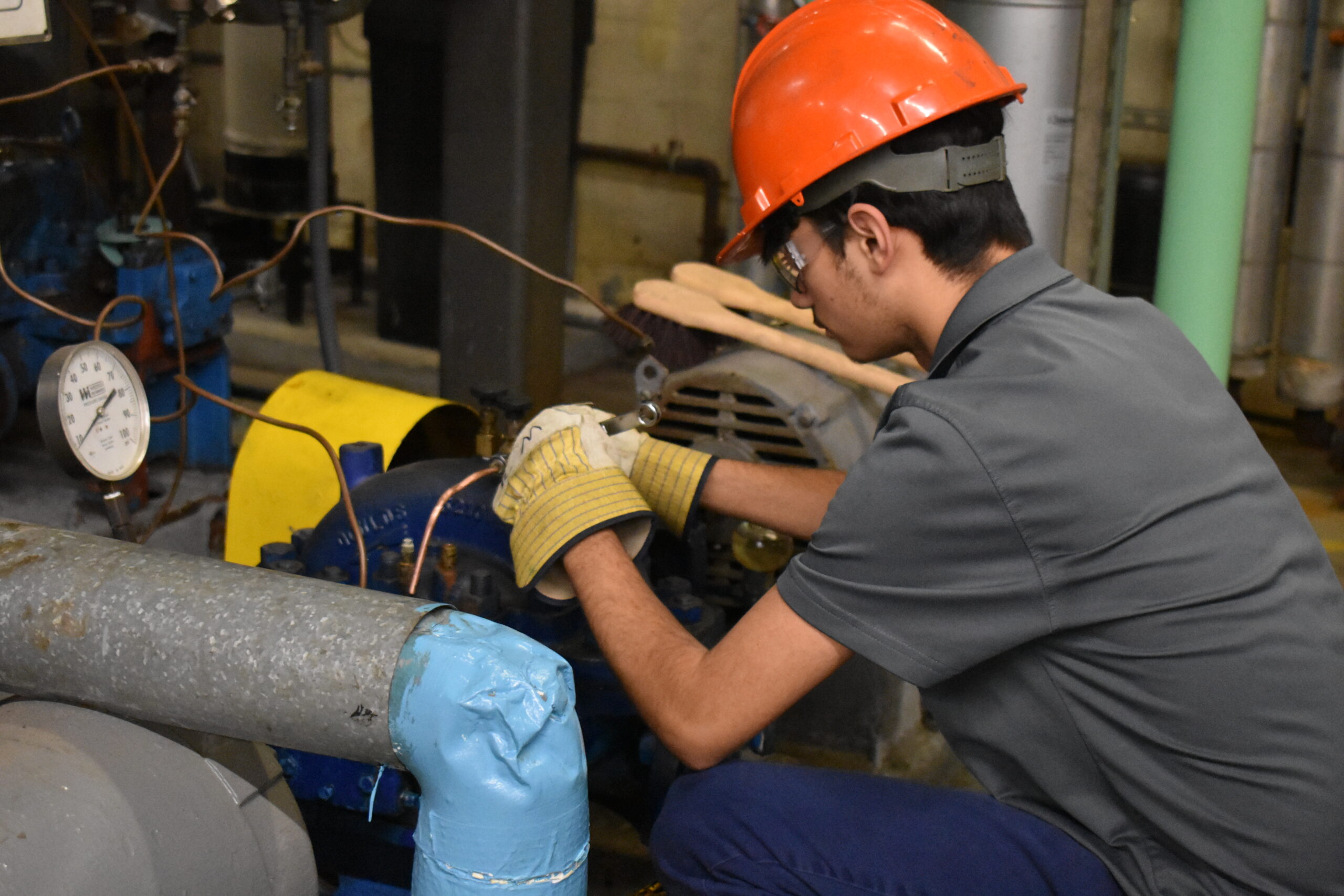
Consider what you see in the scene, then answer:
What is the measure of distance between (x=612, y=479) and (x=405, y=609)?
1.48 feet

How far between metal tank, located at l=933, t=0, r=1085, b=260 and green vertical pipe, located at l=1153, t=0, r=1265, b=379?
0.42 m

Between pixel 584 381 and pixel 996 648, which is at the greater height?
pixel 996 648

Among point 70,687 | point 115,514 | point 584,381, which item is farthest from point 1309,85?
point 70,687

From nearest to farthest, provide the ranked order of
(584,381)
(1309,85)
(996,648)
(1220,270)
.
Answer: (996,648)
(1220,270)
(1309,85)
(584,381)

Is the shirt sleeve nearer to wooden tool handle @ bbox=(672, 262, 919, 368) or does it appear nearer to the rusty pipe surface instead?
the rusty pipe surface

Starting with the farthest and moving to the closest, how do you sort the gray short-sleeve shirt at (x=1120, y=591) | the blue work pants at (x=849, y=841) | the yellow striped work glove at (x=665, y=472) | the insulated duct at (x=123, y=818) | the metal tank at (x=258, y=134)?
the metal tank at (x=258, y=134) < the yellow striped work glove at (x=665, y=472) < the blue work pants at (x=849, y=841) < the gray short-sleeve shirt at (x=1120, y=591) < the insulated duct at (x=123, y=818)

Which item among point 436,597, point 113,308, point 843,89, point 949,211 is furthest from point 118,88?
point 949,211

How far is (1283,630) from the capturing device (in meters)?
1.11

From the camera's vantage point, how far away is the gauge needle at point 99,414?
145 centimetres

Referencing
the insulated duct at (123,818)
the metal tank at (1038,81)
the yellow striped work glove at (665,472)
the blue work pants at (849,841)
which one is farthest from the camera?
the metal tank at (1038,81)

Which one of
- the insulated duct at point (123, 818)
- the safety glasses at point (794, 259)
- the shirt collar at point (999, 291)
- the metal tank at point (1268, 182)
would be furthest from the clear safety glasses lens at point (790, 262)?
the metal tank at point (1268, 182)

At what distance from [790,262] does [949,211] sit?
0.18 meters

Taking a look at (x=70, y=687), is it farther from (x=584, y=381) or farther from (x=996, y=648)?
(x=584, y=381)

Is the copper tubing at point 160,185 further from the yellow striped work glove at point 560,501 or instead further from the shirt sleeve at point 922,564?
the shirt sleeve at point 922,564
